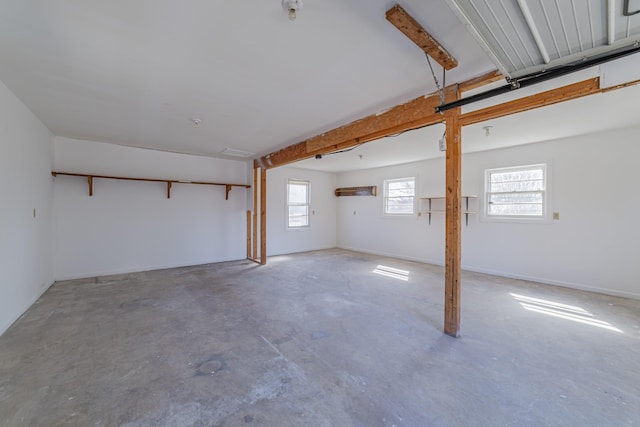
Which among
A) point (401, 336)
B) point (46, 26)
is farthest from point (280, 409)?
point (46, 26)

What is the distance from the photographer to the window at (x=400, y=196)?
6.57m

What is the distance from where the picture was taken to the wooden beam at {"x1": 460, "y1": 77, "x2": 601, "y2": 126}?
194cm

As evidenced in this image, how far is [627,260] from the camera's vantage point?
3.78 m

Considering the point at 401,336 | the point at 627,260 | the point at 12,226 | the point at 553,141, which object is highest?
the point at 553,141

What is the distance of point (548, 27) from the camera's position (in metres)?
1.36

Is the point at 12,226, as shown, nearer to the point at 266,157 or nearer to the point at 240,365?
the point at 240,365

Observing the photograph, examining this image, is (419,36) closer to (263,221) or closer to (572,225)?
(572,225)

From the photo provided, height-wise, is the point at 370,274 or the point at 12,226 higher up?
the point at 12,226

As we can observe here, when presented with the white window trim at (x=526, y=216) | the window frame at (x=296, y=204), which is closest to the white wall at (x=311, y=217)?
the window frame at (x=296, y=204)

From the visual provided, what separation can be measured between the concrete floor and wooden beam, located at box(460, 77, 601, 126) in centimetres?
220

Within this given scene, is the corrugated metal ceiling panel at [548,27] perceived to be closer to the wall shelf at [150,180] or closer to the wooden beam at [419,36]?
the wooden beam at [419,36]

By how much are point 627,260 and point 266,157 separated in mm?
6461

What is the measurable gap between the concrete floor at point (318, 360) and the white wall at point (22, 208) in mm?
296

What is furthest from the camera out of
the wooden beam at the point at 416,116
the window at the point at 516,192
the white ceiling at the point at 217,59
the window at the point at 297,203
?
the window at the point at 297,203
